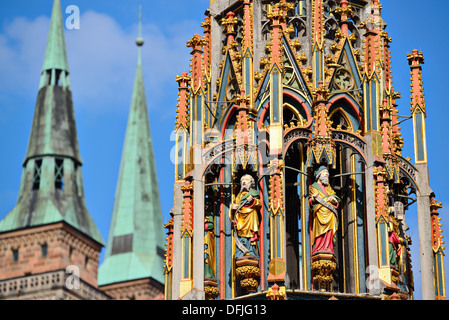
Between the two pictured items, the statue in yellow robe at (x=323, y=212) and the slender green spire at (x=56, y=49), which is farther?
the slender green spire at (x=56, y=49)

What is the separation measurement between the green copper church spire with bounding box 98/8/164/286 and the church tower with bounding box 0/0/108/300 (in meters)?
3.71

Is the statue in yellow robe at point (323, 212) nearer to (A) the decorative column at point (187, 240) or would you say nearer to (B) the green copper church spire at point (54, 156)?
(A) the decorative column at point (187, 240)

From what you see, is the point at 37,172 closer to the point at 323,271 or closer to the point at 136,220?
the point at 136,220

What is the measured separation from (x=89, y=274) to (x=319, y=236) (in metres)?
35.0

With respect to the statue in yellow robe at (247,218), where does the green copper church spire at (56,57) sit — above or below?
above

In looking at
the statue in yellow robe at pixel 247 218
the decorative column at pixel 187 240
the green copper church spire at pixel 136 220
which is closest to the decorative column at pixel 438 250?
the statue in yellow robe at pixel 247 218

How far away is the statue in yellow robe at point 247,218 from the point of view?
58688 mm

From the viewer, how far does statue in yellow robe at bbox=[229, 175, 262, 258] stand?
5869 centimetres

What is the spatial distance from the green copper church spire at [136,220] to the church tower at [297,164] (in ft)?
111

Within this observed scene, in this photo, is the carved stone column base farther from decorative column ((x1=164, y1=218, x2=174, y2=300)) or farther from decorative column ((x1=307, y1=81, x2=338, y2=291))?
decorative column ((x1=164, y1=218, x2=174, y2=300))

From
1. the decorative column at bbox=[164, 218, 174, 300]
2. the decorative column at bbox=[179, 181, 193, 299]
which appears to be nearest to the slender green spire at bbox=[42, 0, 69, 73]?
the decorative column at bbox=[164, 218, 174, 300]

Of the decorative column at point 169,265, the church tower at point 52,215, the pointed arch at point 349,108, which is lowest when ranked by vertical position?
the decorative column at point 169,265

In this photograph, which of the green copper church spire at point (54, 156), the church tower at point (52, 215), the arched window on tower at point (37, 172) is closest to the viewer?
the green copper church spire at point (54, 156)
